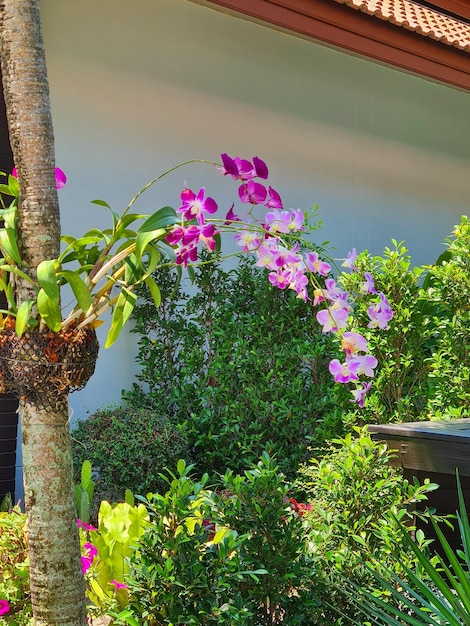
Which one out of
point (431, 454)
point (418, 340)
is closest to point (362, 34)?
point (418, 340)

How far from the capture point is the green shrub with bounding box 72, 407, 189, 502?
515 centimetres

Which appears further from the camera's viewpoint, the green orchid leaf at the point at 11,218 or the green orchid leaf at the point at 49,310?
the green orchid leaf at the point at 11,218

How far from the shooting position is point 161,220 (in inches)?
82.7

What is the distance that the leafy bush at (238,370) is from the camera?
574 centimetres

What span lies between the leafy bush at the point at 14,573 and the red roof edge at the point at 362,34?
153 inches

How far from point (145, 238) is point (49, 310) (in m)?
0.29

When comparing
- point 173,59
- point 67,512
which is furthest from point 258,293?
point 67,512

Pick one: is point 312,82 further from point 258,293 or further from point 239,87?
point 258,293

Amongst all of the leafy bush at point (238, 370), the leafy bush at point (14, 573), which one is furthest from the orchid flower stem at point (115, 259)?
the leafy bush at point (238, 370)

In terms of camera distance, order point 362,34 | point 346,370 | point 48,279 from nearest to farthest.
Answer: point 48,279 < point 346,370 < point 362,34

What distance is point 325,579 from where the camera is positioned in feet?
9.23

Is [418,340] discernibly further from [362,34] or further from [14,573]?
[14,573]

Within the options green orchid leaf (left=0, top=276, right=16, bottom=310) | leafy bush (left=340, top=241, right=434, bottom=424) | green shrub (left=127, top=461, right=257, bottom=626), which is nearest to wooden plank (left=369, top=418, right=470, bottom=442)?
leafy bush (left=340, top=241, right=434, bottom=424)

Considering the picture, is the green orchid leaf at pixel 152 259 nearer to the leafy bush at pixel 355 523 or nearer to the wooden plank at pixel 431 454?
the leafy bush at pixel 355 523
